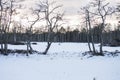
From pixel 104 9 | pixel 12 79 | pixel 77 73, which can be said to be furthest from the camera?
pixel 104 9

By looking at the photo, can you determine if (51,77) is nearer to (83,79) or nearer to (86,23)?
(83,79)

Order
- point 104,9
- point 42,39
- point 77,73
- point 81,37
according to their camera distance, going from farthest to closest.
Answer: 1. point 42,39
2. point 81,37
3. point 104,9
4. point 77,73

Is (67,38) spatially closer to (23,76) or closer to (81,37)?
(81,37)

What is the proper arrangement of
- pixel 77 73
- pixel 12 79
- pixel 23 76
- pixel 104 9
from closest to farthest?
1. pixel 12 79
2. pixel 23 76
3. pixel 77 73
4. pixel 104 9

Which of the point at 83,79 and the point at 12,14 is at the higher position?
the point at 12,14

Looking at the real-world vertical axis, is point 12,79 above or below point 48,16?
below

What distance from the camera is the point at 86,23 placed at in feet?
124

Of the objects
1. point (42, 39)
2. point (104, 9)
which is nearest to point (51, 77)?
point (104, 9)

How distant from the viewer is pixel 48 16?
36.7m

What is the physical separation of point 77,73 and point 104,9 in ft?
58.0

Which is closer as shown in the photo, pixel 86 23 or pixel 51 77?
pixel 51 77

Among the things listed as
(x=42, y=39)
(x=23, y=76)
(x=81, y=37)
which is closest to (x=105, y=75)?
(x=23, y=76)

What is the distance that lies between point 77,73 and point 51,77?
8.05 feet

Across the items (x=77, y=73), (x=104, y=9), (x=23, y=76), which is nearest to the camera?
(x=23, y=76)
